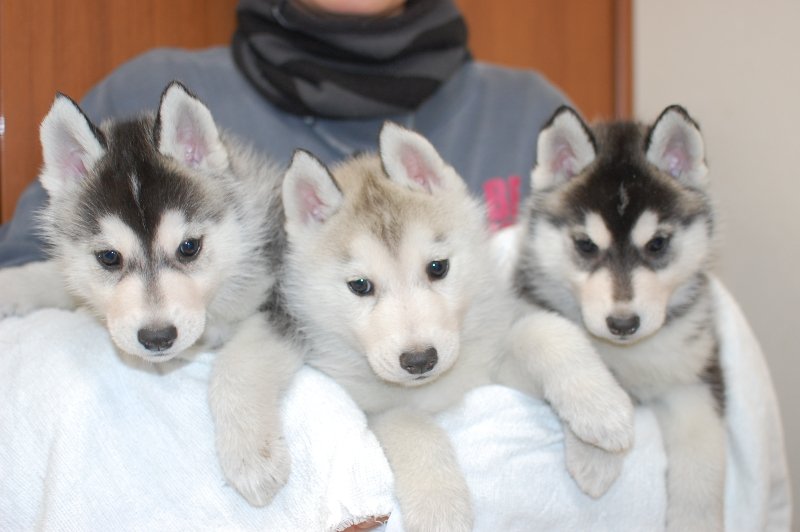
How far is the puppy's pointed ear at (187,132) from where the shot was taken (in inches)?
63.4

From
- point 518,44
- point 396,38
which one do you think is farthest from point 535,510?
point 518,44

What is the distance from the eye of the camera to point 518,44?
3781 mm

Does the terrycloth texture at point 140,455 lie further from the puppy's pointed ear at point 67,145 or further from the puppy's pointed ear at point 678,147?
the puppy's pointed ear at point 678,147

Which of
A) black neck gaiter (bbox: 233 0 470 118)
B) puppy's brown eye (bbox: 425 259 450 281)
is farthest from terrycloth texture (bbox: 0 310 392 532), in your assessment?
black neck gaiter (bbox: 233 0 470 118)

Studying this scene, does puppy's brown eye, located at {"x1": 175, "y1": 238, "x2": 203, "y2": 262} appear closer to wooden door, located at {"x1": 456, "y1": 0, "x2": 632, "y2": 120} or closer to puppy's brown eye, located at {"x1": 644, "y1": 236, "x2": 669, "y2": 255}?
puppy's brown eye, located at {"x1": 644, "y1": 236, "x2": 669, "y2": 255}

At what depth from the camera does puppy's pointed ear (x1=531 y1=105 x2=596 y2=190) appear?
1.84 metres

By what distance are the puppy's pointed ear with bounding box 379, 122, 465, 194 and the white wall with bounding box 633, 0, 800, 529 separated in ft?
4.82

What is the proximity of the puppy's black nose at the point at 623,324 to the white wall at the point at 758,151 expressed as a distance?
1325 mm

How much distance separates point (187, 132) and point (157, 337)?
21.6 inches

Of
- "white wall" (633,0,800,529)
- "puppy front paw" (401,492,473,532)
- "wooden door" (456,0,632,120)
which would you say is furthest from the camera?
"wooden door" (456,0,632,120)

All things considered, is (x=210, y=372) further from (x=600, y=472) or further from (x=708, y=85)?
(x=708, y=85)

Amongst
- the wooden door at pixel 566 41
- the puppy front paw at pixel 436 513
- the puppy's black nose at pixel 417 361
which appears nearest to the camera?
the puppy front paw at pixel 436 513

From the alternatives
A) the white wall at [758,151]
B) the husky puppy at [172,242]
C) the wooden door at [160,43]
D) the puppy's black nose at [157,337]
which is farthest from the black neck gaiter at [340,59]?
the white wall at [758,151]

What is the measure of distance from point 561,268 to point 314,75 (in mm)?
1107
